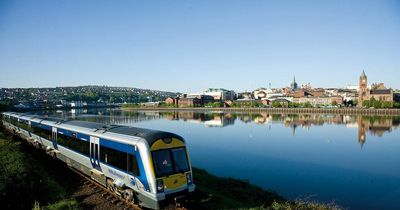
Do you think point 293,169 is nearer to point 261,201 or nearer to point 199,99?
point 261,201

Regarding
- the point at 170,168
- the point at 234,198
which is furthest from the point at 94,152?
the point at 234,198

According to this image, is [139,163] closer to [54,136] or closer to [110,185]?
[110,185]

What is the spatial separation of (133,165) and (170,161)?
4.94 ft

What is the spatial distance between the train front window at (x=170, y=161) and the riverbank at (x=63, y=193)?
211 cm

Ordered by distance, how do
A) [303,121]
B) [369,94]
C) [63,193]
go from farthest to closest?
1. [369,94]
2. [303,121]
3. [63,193]

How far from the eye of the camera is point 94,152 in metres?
15.8

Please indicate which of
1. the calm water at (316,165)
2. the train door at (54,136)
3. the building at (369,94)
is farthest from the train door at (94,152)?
the building at (369,94)

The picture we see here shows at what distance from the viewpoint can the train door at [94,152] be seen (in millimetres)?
15438

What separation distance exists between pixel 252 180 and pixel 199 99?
536ft

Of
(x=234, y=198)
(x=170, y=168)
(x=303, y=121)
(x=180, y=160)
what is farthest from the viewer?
(x=303, y=121)

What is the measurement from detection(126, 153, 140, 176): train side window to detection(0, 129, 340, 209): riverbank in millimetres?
2193

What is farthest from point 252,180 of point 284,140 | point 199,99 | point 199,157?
point 199,99

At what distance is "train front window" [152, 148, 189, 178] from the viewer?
1208 cm

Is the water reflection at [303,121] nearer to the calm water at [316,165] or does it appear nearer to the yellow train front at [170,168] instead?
the calm water at [316,165]
